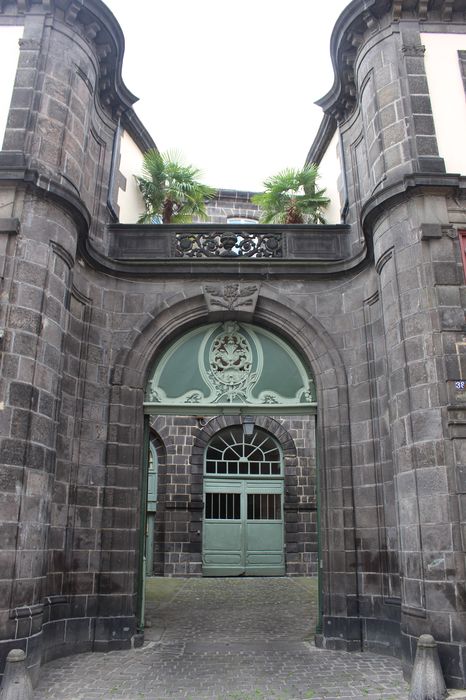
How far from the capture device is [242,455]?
663 inches

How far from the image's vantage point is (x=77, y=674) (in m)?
6.55

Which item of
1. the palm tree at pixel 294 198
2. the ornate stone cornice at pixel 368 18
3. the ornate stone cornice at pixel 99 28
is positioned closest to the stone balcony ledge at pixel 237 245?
the palm tree at pixel 294 198

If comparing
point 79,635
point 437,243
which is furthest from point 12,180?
point 79,635

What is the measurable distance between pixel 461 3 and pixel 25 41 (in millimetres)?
5855

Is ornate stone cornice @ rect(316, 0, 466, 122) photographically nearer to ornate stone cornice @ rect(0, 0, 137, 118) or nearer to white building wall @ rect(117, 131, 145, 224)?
ornate stone cornice @ rect(0, 0, 137, 118)

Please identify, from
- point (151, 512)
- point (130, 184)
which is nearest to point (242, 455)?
point (151, 512)

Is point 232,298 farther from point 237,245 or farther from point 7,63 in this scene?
point 7,63

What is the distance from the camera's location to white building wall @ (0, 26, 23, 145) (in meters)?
7.80

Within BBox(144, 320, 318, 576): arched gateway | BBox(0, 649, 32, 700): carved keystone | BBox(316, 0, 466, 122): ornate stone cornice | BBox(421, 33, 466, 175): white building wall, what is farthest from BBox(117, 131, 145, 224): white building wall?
BBox(0, 649, 32, 700): carved keystone

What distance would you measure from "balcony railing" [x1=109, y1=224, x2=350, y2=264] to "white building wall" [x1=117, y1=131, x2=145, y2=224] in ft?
3.67

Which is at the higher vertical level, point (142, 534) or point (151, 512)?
point (151, 512)

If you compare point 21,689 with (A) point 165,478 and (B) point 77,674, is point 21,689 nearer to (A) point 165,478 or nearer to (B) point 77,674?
(B) point 77,674

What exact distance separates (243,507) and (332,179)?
9209 millimetres

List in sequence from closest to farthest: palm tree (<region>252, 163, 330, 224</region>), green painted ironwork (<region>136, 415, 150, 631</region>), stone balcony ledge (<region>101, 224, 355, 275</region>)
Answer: green painted ironwork (<region>136, 415, 150, 631</region>)
stone balcony ledge (<region>101, 224, 355, 275</region>)
palm tree (<region>252, 163, 330, 224</region>)
